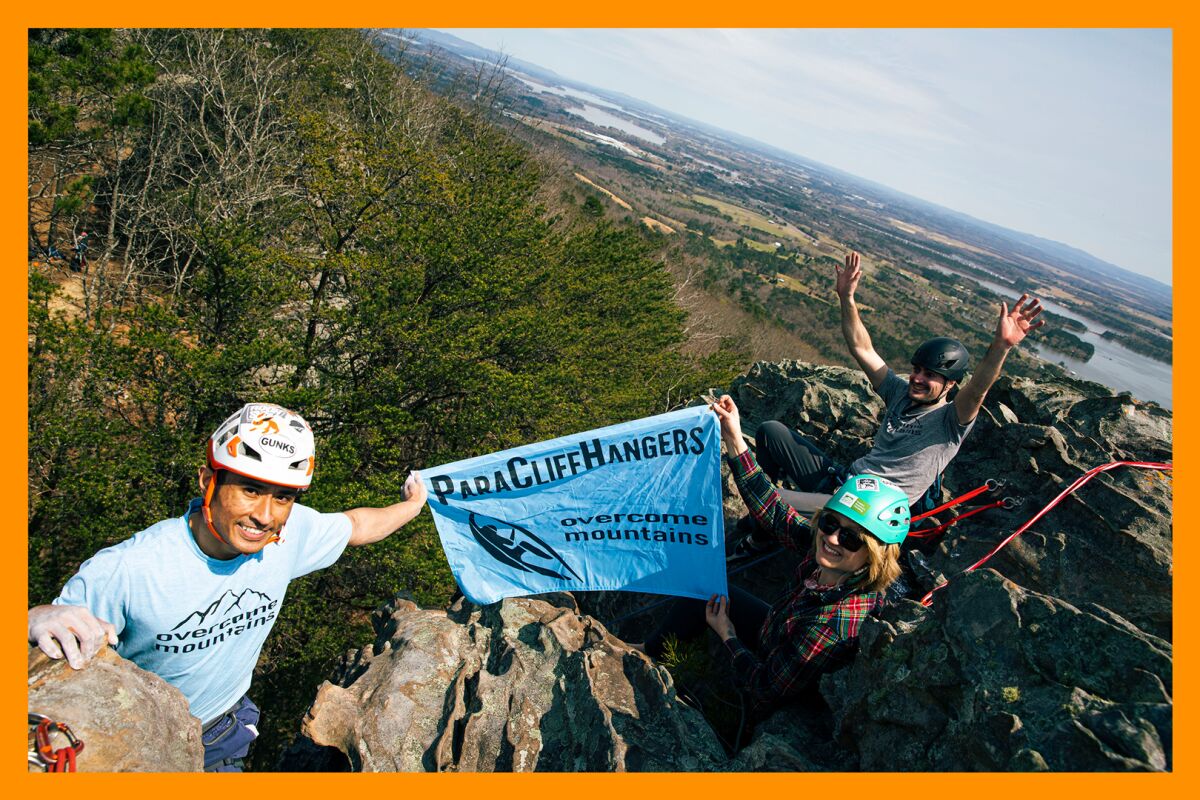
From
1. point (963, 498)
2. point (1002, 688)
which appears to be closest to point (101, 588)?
point (1002, 688)

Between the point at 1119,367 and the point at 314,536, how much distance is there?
9943 cm

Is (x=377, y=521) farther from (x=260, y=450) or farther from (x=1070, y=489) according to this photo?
(x=1070, y=489)

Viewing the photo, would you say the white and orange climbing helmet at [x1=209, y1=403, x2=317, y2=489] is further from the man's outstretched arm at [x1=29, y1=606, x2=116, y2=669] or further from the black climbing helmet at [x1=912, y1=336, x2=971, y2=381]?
the black climbing helmet at [x1=912, y1=336, x2=971, y2=381]

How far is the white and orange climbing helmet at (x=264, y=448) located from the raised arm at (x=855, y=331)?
5.57m

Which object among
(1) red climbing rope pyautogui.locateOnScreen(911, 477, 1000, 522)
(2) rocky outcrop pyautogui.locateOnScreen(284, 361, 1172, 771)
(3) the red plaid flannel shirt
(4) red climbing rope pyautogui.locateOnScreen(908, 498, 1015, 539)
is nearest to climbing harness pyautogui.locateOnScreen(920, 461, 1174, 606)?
(2) rocky outcrop pyautogui.locateOnScreen(284, 361, 1172, 771)

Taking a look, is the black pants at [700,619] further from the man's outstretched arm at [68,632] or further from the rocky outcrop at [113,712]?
the man's outstretched arm at [68,632]

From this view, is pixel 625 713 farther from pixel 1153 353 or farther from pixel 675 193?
pixel 675 193

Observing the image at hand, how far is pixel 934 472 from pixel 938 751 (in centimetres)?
296

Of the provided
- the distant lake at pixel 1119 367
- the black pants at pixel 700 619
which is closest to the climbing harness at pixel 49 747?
the black pants at pixel 700 619

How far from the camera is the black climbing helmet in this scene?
647 centimetres

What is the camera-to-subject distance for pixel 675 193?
173 m

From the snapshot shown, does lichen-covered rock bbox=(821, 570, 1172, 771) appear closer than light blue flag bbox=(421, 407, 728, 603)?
Yes

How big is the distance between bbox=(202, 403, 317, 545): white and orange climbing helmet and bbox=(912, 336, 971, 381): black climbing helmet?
18.0 ft

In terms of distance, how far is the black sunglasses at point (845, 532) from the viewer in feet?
15.5
